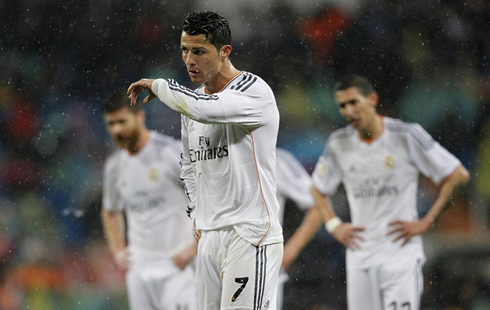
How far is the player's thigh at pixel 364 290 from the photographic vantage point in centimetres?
501

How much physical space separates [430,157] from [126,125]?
2.45m

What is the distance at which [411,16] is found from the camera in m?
7.70

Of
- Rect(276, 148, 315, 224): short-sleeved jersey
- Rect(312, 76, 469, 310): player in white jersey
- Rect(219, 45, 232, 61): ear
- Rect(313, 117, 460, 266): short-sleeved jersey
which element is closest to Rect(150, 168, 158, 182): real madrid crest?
Rect(276, 148, 315, 224): short-sleeved jersey

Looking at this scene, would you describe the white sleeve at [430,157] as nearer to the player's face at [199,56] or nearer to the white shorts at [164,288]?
the white shorts at [164,288]

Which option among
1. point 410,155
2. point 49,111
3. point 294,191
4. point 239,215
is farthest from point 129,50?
point 239,215

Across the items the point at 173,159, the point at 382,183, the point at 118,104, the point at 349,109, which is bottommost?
the point at 382,183

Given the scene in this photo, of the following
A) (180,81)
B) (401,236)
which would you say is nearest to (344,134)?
(401,236)

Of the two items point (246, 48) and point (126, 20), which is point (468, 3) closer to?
point (246, 48)

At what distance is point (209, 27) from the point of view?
2.60 meters

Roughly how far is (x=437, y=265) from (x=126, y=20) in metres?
4.46

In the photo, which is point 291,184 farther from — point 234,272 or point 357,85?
point 234,272

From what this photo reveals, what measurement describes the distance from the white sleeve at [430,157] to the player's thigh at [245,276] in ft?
9.29

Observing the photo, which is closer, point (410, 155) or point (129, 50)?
point (410, 155)

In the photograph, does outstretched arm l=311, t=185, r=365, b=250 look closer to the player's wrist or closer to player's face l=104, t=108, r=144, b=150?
the player's wrist
